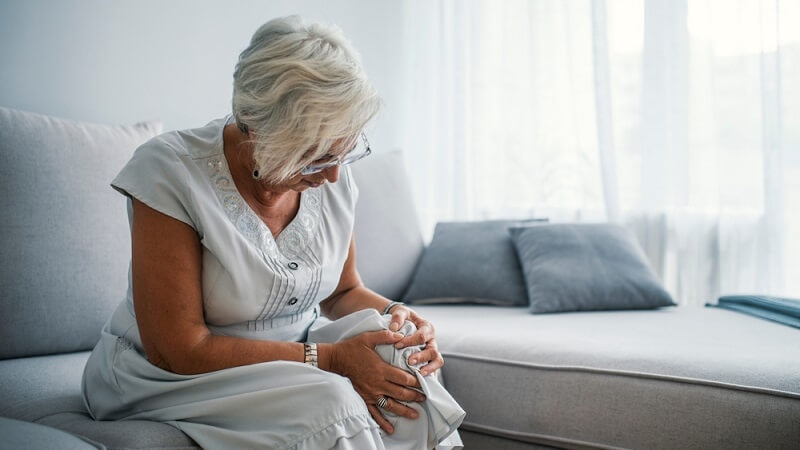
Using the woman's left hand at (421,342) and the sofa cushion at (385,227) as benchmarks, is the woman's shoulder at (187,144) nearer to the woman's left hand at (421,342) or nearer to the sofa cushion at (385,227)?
the woman's left hand at (421,342)

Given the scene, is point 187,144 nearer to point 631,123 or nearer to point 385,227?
point 385,227

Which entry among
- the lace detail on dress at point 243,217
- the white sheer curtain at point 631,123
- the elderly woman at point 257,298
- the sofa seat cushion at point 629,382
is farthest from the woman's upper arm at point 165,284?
the white sheer curtain at point 631,123

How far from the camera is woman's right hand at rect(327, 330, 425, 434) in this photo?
1.30m

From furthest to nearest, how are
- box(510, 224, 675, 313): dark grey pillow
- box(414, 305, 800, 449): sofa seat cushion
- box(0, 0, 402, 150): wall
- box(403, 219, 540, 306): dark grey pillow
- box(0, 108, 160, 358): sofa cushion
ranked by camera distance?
box(403, 219, 540, 306): dark grey pillow
box(510, 224, 675, 313): dark grey pillow
box(0, 0, 402, 150): wall
box(0, 108, 160, 358): sofa cushion
box(414, 305, 800, 449): sofa seat cushion

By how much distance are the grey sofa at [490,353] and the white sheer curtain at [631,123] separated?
2.21ft

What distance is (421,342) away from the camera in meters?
1.41

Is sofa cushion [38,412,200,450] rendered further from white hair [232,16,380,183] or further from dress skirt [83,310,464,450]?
Answer: white hair [232,16,380,183]

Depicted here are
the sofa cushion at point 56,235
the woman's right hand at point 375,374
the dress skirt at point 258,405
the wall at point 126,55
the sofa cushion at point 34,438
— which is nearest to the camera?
the sofa cushion at point 34,438

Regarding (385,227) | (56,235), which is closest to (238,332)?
(56,235)

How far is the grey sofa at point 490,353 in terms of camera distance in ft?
4.82

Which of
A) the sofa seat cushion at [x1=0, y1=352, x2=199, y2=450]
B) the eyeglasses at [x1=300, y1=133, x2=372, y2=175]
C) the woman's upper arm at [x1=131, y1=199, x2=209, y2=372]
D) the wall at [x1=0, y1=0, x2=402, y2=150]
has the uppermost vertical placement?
the wall at [x1=0, y1=0, x2=402, y2=150]

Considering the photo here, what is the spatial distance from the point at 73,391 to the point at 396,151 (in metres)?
1.54

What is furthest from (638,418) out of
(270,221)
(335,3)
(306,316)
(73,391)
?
(335,3)

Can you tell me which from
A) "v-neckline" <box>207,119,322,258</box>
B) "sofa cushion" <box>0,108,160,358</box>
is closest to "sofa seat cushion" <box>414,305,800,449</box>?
"v-neckline" <box>207,119,322,258</box>
